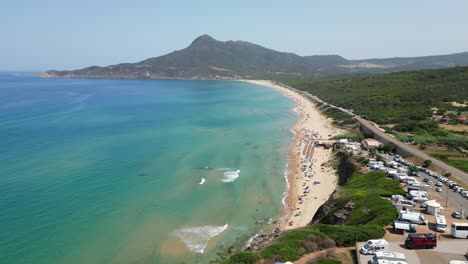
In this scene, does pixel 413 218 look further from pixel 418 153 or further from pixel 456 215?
pixel 418 153

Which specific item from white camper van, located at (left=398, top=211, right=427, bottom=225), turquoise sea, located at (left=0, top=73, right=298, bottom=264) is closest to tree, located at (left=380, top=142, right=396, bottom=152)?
turquoise sea, located at (left=0, top=73, right=298, bottom=264)

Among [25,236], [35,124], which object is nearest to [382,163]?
[25,236]

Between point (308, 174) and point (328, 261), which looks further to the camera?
point (308, 174)

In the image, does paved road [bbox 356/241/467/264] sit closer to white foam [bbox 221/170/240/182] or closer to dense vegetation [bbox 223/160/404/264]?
dense vegetation [bbox 223/160/404/264]

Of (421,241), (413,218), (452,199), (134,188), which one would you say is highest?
(421,241)

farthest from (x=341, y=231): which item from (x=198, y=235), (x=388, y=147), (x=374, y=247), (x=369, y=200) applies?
(x=388, y=147)

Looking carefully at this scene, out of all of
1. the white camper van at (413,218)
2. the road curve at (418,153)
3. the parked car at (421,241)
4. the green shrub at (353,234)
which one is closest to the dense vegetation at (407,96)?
the road curve at (418,153)
